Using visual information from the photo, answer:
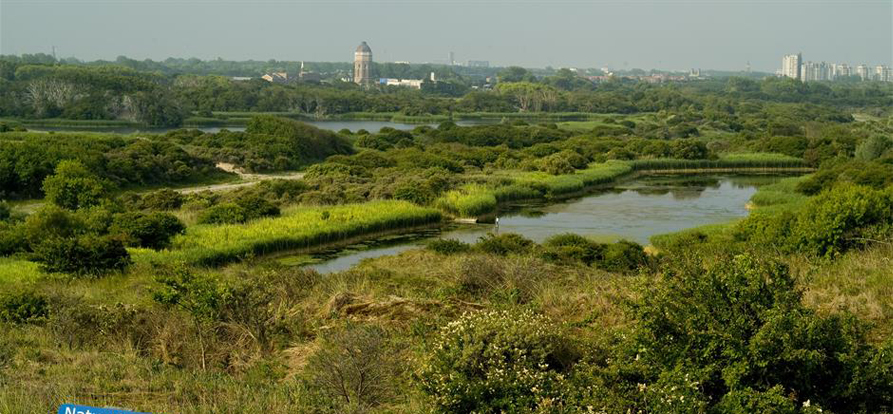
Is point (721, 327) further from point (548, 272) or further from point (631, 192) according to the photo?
point (631, 192)

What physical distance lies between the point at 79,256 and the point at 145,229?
4990 mm

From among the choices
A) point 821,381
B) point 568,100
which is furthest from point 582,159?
point 568,100

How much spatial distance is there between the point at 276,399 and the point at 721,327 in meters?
3.01

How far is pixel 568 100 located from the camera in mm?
113062

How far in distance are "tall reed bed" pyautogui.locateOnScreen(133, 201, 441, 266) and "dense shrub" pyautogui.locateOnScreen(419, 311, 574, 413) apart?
41.4 feet

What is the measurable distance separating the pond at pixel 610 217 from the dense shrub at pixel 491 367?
13.5 m

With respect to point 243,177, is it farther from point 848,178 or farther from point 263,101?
point 263,101

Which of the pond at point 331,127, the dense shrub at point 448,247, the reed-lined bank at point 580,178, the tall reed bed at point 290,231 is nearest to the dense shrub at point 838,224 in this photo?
the dense shrub at point 448,247

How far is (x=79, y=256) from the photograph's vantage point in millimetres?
15266

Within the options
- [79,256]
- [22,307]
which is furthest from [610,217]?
[22,307]

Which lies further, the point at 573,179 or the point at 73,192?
the point at 573,179

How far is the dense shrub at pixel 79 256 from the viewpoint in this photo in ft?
49.2

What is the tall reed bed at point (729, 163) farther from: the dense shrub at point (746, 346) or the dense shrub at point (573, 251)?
the dense shrub at point (746, 346)

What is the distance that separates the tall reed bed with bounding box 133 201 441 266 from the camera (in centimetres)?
1966
